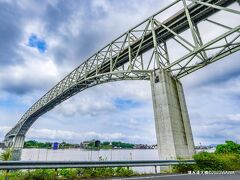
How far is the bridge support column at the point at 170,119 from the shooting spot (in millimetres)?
17297

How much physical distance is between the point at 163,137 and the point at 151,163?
703 centimetres

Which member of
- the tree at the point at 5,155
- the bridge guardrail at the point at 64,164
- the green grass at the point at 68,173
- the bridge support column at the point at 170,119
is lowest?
the green grass at the point at 68,173

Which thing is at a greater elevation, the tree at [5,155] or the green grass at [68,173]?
the tree at [5,155]

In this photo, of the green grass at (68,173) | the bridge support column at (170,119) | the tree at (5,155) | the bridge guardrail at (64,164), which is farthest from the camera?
the bridge support column at (170,119)

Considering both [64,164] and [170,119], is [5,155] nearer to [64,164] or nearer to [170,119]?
[64,164]

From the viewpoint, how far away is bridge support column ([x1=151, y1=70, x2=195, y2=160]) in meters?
17.3

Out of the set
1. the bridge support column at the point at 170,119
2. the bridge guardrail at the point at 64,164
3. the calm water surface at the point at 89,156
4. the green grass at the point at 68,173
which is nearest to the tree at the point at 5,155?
the green grass at the point at 68,173

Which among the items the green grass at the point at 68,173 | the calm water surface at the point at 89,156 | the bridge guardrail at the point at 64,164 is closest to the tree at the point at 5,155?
the green grass at the point at 68,173

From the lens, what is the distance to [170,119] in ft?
58.0

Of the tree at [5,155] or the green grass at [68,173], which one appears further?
the tree at [5,155]

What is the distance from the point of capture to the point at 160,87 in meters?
19.5

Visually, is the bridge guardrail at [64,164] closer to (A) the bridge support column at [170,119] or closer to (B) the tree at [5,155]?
(B) the tree at [5,155]

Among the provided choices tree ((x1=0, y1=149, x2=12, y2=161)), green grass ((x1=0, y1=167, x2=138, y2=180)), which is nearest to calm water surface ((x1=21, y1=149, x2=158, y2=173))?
green grass ((x1=0, y1=167, x2=138, y2=180))

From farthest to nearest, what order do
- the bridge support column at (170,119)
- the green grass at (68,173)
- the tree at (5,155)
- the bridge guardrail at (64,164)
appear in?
1. the bridge support column at (170,119)
2. the tree at (5,155)
3. the green grass at (68,173)
4. the bridge guardrail at (64,164)
